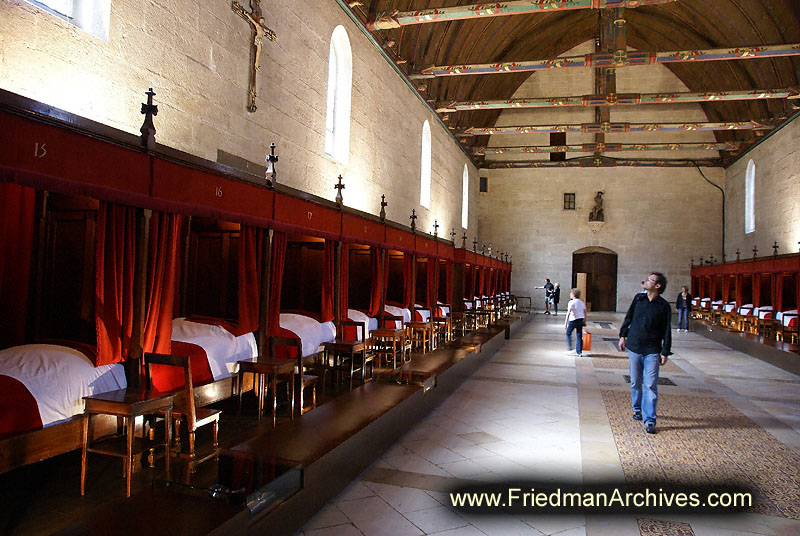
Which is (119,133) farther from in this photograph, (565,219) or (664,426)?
(565,219)

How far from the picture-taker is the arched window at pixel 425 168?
14.5 m

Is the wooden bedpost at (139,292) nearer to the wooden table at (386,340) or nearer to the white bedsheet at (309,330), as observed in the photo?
the white bedsheet at (309,330)

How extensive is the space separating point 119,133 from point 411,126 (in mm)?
10181

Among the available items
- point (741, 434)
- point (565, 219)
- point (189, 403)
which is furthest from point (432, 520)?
point (565, 219)

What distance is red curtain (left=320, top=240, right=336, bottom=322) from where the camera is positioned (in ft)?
21.8

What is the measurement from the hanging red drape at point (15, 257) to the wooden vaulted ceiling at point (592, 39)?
6957 millimetres

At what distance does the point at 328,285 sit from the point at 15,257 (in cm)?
341

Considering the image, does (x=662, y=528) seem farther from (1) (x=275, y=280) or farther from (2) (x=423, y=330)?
(2) (x=423, y=330)

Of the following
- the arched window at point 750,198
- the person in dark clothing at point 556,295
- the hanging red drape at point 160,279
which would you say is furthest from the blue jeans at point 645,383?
the arched window at point 750,198

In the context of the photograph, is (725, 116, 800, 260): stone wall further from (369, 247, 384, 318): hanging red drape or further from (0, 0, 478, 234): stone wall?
(369, 247, 384, 318): hanging red drape

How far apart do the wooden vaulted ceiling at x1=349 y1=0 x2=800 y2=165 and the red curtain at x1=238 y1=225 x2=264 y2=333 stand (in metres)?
5.93

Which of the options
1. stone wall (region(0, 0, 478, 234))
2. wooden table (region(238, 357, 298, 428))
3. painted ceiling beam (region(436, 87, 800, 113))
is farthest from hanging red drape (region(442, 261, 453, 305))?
wooden table (region(238, 357, 298, 428))

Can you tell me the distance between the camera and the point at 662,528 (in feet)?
9.77

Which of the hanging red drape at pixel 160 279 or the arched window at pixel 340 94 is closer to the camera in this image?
the hanging red drape at pixel 160 279
